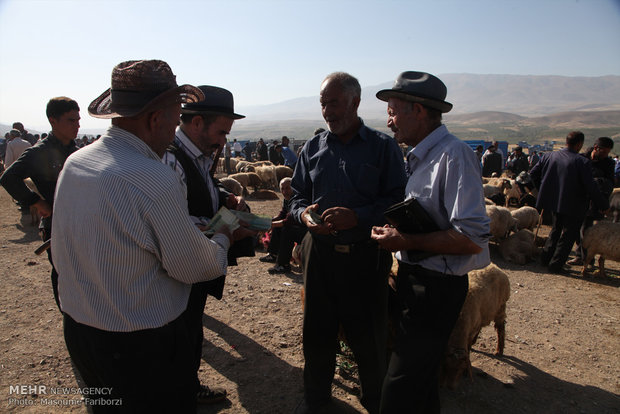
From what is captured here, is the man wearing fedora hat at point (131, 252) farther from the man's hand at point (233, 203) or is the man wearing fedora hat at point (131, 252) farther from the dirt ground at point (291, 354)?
the dirt ground at point (291, 354)

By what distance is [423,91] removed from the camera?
215 centimetres

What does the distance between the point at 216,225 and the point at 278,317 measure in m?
3.13

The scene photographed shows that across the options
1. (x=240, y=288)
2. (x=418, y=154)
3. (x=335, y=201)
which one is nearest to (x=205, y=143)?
(x=335, y=201)

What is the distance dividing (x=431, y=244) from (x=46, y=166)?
3.57m

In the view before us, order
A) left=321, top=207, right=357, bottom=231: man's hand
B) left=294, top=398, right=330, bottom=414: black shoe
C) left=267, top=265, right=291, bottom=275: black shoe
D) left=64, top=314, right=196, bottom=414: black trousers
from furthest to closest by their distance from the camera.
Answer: left=267, top=265, right=291, bottom=275: black shoe → left=294, top=398, right=330, bottom=414: black shoe → left=321, top=207, right=357, bottom=231: man's hand → left=64, top=314, right=196, bottom=414: black trousers

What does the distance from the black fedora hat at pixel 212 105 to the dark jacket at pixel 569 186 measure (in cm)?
629

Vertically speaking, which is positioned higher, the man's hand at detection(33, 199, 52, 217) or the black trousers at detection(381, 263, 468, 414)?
the man's hand at detection(33, 199, 52, 217)

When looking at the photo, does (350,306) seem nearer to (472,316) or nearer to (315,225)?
(315,225)

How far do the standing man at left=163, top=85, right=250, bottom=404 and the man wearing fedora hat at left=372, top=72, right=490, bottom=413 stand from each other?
115 cm

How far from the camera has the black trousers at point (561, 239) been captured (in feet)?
21.4

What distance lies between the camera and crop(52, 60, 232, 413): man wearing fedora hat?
1.41 metres

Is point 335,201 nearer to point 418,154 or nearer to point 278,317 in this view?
point 418,154

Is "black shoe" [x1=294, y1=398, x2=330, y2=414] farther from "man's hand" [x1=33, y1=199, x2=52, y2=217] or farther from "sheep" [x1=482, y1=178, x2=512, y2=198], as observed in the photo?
"sheep" [x1=482, y1=178, x2=512, y2=198]

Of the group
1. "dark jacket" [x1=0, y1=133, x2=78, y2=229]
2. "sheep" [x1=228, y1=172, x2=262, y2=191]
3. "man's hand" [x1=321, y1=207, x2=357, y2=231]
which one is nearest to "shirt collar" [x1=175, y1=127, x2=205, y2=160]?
"man's hand" [x1=321, y1=207, x2=357, y2=231]
